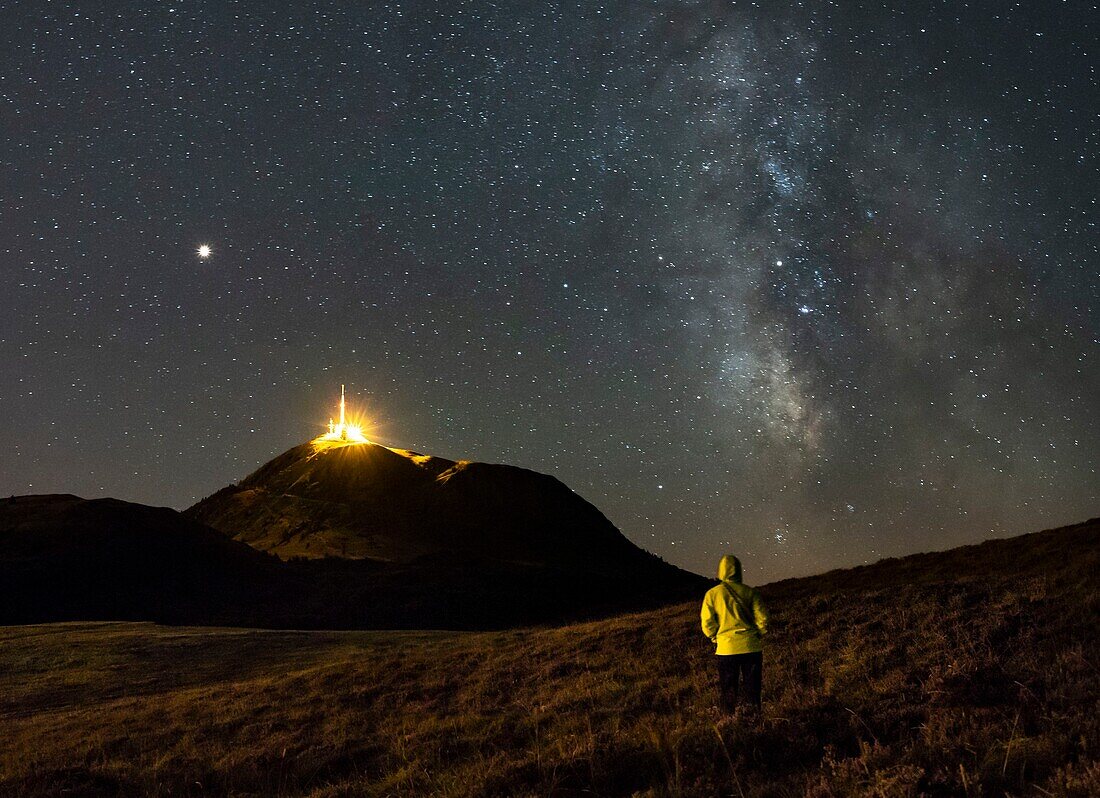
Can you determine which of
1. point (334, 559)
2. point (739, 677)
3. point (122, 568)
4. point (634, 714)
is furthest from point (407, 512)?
point (739, 677)

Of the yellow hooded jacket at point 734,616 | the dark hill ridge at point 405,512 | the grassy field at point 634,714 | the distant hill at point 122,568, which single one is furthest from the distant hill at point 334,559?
the yellow hooded jacket at point 734,616

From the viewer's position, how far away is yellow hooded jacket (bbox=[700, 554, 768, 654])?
26.8ft

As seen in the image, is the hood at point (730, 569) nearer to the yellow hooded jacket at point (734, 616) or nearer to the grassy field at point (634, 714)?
the yellow hooded jacket at point (734, 616)

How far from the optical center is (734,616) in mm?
8203

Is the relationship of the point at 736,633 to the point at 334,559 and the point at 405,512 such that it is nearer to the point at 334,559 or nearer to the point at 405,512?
the point at 334,559

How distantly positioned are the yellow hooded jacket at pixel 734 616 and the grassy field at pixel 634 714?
0.71m

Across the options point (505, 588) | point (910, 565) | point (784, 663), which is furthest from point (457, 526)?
point (784, 663)

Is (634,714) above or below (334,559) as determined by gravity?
below

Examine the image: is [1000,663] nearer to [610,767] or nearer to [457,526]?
[610,767]

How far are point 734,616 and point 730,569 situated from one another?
0.50 metres

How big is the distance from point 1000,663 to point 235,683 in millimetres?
18289

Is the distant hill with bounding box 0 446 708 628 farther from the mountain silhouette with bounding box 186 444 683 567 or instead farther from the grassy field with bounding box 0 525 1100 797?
the grassy field with bounding box 0 525 1100 797

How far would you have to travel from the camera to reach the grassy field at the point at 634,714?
18.8 feet

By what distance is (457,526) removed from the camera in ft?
407
